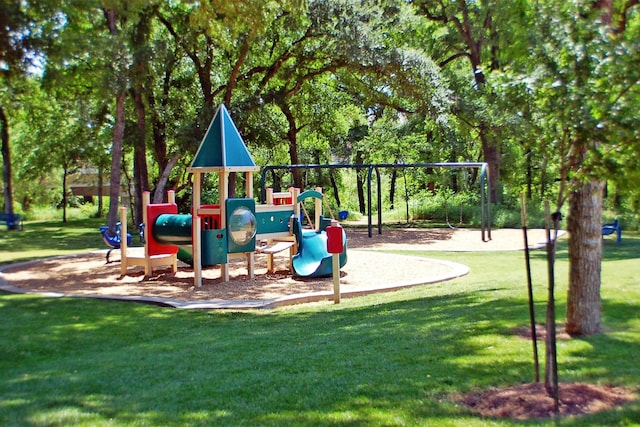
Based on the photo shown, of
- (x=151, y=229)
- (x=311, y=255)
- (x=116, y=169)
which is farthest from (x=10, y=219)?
(x=311, y=255)

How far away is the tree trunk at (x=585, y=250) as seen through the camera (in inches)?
226

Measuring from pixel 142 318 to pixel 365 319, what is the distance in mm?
2989

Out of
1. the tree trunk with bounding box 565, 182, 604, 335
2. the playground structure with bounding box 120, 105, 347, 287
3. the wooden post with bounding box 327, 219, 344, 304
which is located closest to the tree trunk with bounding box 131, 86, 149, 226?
the playground structure with bounding box 120, 105, 347, 287

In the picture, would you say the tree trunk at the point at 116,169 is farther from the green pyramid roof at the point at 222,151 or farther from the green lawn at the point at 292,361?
the green lawn at the point at 292,361

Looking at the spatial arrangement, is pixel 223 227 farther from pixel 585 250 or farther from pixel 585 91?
pixel 585 91

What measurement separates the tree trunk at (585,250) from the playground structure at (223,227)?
23.3 feet

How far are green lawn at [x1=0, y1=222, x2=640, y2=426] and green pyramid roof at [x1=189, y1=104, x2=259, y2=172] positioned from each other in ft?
12.1

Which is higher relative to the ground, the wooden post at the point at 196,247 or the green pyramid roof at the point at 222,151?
the green pyramid roof at the point at 222,151

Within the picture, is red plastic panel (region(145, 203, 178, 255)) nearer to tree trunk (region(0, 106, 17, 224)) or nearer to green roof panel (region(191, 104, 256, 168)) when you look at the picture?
green roof panel (region(191, 104, 256, 168))

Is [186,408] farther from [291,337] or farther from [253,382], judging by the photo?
[291,337]

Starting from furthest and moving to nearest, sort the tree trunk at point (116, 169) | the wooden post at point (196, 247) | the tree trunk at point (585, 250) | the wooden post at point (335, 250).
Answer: the tree trunk at point (116, 169) < the wooden post at point (196, 247) < the wooden post at point (335, 250) < the tree trunk at point (585, 250)

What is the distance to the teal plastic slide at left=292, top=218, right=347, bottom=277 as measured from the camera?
1264cm

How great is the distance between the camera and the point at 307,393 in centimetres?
473

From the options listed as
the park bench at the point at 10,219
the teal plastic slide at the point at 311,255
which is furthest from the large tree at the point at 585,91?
the park bench at the point at 10,219
